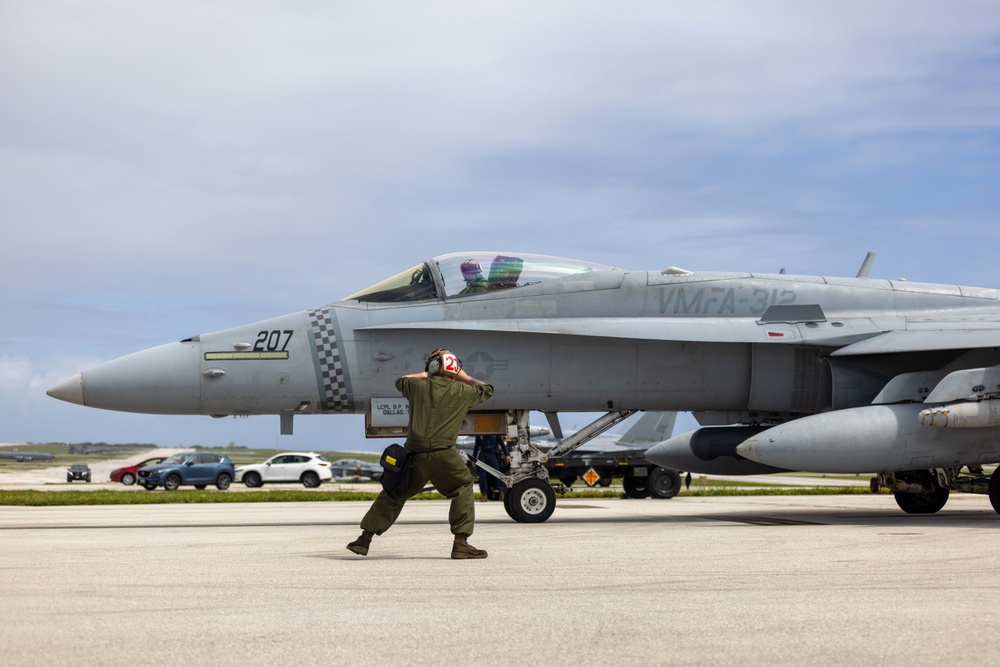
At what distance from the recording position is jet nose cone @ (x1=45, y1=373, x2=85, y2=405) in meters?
12.0

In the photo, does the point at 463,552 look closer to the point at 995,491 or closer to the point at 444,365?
the point at 444,365

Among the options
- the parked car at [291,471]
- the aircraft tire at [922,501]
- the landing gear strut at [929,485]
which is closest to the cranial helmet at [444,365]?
the landing gear strut at [929,485]

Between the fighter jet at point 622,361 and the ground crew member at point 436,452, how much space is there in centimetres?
401

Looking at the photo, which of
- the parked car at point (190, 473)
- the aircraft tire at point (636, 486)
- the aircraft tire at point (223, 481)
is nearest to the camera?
the aircraft tire at point (636, 486)

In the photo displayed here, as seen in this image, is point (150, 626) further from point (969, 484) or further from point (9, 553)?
point (969, 484)

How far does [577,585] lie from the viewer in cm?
653

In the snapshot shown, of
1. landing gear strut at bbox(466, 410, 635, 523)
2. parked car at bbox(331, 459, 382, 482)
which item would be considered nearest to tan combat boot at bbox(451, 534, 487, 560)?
landing gear strut at bbox(466, 410, 635, 523)

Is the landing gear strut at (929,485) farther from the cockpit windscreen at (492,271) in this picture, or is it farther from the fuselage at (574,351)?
the cockpit windscreen at (492,271)

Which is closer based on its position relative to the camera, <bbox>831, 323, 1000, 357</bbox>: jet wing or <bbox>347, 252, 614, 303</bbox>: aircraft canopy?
<bbox>831, 323, 1000, 357</bbox>: jet wing

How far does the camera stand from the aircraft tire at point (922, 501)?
1480cm

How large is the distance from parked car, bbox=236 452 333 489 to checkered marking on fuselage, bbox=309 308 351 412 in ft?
89.4

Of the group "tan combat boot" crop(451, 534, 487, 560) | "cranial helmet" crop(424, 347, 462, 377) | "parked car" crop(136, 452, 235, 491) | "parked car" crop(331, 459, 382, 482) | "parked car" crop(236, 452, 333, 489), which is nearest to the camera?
"tan combat boot" crop(451, 534, 487, 560)

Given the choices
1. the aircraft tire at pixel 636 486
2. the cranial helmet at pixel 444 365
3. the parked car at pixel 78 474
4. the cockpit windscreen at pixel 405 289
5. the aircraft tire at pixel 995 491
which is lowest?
the parked car at pixel 78 474

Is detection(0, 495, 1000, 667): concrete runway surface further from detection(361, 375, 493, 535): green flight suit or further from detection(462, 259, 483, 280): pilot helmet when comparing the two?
detection(462, 259, 483, 280): pilot helmet
